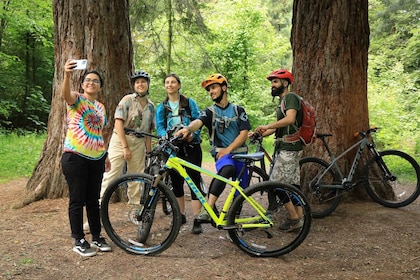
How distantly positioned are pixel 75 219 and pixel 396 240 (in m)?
3.67

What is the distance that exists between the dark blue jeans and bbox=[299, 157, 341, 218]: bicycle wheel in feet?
9.76

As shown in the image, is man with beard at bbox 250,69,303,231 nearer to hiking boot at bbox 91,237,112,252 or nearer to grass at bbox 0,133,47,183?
hiking boot at bbox 91,237,112,252

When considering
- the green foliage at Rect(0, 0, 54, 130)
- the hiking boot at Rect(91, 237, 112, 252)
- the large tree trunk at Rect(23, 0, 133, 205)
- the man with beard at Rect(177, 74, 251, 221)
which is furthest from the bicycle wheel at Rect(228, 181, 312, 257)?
the green foliage at Rect(0, 0, 54, 130)

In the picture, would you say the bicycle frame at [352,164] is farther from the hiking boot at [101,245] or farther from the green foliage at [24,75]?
the green foliage at [24,75]

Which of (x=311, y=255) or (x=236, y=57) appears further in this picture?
(x=236, y=57)

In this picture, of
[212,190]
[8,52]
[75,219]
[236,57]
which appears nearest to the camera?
[75,219]

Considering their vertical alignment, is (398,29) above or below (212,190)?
above

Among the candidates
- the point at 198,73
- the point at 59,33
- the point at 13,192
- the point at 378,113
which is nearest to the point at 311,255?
the point at 59,33

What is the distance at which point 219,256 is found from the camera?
148 inches

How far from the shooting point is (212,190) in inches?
157

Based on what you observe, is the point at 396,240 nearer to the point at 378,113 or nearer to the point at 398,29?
the point at 378,113

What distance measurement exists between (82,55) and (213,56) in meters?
14.4

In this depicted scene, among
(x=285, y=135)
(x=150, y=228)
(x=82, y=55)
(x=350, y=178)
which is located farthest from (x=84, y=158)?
(x=350, y=178)

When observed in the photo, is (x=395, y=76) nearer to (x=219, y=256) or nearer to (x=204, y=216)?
(x=204, y=216)
